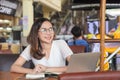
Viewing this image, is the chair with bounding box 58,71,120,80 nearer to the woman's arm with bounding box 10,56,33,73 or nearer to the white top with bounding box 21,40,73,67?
the woman's arm with bounding box 10,56,33,73

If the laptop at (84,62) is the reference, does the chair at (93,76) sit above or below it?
above

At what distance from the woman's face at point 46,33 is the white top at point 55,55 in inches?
5.5

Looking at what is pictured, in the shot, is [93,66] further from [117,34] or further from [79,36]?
[79,36]

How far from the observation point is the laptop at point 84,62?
195cm

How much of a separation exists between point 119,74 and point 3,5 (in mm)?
7186

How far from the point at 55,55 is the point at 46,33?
258 mm

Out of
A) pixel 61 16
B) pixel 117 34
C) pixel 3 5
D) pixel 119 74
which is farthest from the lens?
pixel 61 16

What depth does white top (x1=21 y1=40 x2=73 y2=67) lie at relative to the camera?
3025 mm

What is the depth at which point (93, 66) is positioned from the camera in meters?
1.96

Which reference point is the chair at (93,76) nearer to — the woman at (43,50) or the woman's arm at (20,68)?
the woman's arm at (20,68)

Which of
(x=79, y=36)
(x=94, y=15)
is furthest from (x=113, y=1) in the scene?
(x=79, y=36)

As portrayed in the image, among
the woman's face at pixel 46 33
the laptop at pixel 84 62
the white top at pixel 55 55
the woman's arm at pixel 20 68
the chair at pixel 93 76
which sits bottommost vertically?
the woman's arm at pixel 20 68

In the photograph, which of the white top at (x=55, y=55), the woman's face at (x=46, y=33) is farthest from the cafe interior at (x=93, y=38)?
the woman's face at (x=46, y=33)

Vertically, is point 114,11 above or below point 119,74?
above
